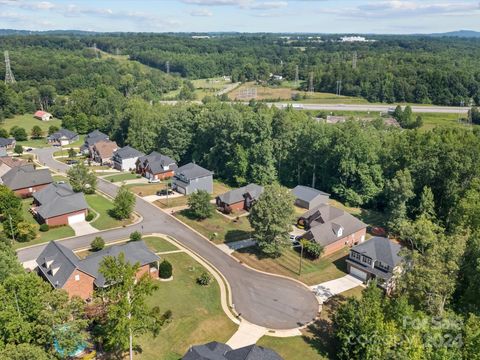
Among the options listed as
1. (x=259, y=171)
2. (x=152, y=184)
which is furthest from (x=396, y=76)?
(x=152, y=184)

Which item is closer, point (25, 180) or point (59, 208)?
point (59, 208)

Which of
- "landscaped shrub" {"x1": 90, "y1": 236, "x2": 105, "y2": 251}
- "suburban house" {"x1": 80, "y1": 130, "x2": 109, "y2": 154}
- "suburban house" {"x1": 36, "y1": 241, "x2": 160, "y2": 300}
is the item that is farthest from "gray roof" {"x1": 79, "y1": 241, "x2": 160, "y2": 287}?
"suburban house" {"x1": 80, "y1": 130, "x2": 109, "y2": 154}

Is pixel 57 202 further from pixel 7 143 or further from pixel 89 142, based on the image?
pixel 7 143

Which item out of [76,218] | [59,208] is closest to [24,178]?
[59,208]

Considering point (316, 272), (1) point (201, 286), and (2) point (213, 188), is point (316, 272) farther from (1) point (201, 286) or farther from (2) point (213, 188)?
(2) point (213, 188)

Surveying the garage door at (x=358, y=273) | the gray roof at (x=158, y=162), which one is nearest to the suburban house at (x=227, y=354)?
the garage door at (x=358, y=273)

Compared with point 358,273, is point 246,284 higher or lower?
lower
